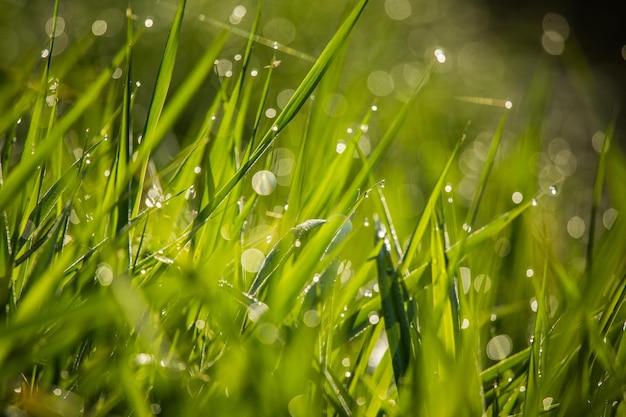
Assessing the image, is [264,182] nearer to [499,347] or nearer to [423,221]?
[423,221]

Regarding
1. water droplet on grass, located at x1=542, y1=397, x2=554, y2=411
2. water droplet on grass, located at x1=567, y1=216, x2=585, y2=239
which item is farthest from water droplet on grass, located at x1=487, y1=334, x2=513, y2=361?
water droplet on grass, located at x1=567, y1=216, x2=585, y2=239

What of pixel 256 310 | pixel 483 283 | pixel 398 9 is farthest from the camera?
pixel 398 9

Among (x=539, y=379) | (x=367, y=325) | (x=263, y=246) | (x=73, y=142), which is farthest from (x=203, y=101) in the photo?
(x=539, y=379)

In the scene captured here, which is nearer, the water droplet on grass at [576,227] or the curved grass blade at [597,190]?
the curved grass blade at [597,190]

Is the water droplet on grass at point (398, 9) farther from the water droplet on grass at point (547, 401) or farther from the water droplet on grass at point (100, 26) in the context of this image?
the water droplet on grass at point (547, 401)

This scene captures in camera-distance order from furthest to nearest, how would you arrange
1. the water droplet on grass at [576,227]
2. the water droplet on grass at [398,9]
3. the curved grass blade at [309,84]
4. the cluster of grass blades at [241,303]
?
the water droplet on grass at [398,9], the water droplet on grass at [576,227], the curved grass blade at [309,84], the cluster of grass blades at [241,303]

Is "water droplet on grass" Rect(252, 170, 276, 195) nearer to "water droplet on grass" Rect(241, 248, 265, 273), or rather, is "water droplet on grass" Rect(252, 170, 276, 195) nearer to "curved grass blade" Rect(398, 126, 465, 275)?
"water droplet on grass" Rect(241, 248, 265, 273)

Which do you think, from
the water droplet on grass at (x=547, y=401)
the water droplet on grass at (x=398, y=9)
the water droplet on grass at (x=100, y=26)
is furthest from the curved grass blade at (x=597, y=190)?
the water droplet on grass at (x=398, y=9)

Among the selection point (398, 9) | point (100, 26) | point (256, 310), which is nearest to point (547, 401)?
point (256, 310)

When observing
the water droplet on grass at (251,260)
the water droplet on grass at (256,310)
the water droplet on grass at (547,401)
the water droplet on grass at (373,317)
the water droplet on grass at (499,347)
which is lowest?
the water droplet on grass at (499,347)

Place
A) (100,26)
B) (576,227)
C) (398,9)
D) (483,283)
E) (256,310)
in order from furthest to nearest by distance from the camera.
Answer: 1. (398,9)
2. (100,26)
3. (576,227)
4. (483,283)
5. (256,310)

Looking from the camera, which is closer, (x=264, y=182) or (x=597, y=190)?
(x=597, y=190)
